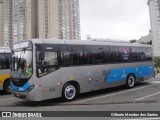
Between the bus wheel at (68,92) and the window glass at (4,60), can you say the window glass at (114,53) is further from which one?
the window glass at (4,60)

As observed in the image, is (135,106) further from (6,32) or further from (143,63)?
(6,32)

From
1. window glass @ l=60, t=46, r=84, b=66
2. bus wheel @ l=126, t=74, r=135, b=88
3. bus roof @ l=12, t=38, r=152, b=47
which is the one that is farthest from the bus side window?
bus wheel @ l=126, t=74, r=135, b=88

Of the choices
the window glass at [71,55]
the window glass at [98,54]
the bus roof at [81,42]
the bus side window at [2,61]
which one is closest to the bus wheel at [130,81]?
the bus roof at [81,42]

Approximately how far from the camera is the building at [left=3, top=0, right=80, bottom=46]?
51281 millimetres

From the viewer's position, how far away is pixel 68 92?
37.0 ft

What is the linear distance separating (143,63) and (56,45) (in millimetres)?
7400

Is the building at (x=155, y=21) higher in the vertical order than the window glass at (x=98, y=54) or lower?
higher

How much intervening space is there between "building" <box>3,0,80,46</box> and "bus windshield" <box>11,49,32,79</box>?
38.8 meters

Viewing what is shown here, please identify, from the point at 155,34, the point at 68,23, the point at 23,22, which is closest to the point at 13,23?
the point at 23,22

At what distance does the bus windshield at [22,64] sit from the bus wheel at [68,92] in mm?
1902

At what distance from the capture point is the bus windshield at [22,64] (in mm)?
10203

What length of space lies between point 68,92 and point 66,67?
3.85 ft

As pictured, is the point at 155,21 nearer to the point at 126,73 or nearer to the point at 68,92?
the point at 126,73

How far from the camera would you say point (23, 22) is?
52.6m
